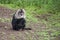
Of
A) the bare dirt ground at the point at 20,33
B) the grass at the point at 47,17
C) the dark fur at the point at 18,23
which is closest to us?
the bare dirt ground at the point at 20,33

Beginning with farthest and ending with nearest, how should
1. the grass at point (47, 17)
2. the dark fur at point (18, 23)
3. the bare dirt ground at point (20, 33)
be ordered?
1. the dark fur at point (18, 23)
2. the grass at point (47, 17)
3. the bare dirt ground at point (20, 33)

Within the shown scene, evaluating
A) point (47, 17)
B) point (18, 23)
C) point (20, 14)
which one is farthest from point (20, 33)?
point (47, 17)

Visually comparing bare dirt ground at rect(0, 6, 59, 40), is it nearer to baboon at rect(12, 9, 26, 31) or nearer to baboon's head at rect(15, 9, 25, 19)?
baboon at rect(12, 9, 26, 31)

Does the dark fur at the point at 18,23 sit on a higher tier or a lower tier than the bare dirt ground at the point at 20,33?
higher

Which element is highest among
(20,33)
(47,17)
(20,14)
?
(20,14)

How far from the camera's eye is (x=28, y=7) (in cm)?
1541

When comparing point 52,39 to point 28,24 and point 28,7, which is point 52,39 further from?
point 28,7

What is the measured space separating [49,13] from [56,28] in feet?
12.6

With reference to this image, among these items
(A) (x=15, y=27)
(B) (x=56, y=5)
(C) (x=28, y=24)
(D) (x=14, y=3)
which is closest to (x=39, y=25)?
(C) (x=28, y=24)

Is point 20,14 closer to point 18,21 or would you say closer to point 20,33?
point 18,21

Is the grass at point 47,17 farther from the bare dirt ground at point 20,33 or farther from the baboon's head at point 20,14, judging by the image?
the baboon's head at point 20,14

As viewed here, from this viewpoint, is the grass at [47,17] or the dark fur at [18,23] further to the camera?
the dark fur at [18,23]

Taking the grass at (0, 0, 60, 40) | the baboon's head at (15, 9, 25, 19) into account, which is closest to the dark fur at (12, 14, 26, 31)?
the baboon's head at (15, 9, 25, 19)

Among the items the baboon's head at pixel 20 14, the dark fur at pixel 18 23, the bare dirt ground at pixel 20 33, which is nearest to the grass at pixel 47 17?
the bare dirt ground at pixel 20 33
